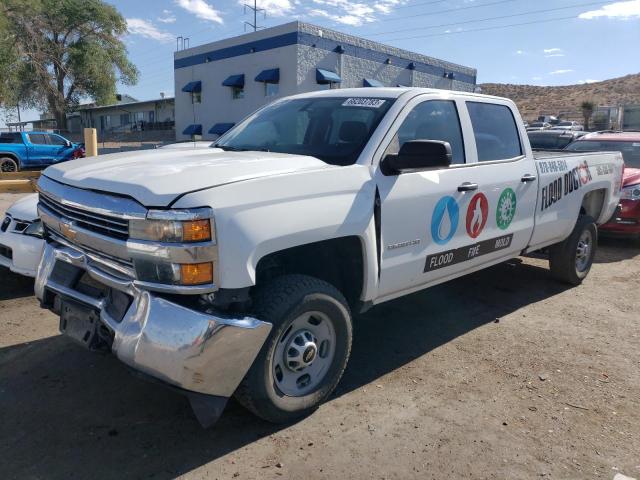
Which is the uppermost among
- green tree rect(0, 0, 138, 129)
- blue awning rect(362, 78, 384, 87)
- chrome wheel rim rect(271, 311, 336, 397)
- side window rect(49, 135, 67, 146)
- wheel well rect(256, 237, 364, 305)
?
green tree rect(0, 0, 138, 129)

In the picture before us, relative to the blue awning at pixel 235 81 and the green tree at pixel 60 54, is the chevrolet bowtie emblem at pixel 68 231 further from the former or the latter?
the green tree at pixel 60 54

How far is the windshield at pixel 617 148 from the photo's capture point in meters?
9.23

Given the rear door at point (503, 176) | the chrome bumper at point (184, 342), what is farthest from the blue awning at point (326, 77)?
the chrome bumper at point (184, 342)

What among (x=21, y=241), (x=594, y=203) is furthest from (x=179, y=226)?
(x=594, y=203)

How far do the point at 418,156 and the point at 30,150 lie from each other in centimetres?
2062

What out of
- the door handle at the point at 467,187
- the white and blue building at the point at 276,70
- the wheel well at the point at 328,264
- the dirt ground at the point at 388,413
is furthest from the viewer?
the white and blue building at the point at 276,70

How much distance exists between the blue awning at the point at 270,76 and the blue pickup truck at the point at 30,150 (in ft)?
27.2

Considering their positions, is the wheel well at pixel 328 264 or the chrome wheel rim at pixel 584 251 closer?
the wheel well at pixel 328 264

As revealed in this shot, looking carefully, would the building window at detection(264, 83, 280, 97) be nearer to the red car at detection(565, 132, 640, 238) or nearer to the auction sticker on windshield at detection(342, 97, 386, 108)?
the red car at detection(565, 132, 640, 238)

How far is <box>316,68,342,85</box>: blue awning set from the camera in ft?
77.8

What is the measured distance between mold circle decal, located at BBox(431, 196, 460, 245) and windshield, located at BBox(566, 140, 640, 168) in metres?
6.21

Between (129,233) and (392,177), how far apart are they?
1.67 m

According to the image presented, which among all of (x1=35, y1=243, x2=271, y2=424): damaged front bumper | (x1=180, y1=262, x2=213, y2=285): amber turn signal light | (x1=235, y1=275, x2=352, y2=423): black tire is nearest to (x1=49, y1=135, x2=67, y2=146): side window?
(x1=35, y1=243, x2=271, y2=424): damaged front bumper

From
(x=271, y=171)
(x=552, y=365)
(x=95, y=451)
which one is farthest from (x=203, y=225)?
(x=552, y=365)
